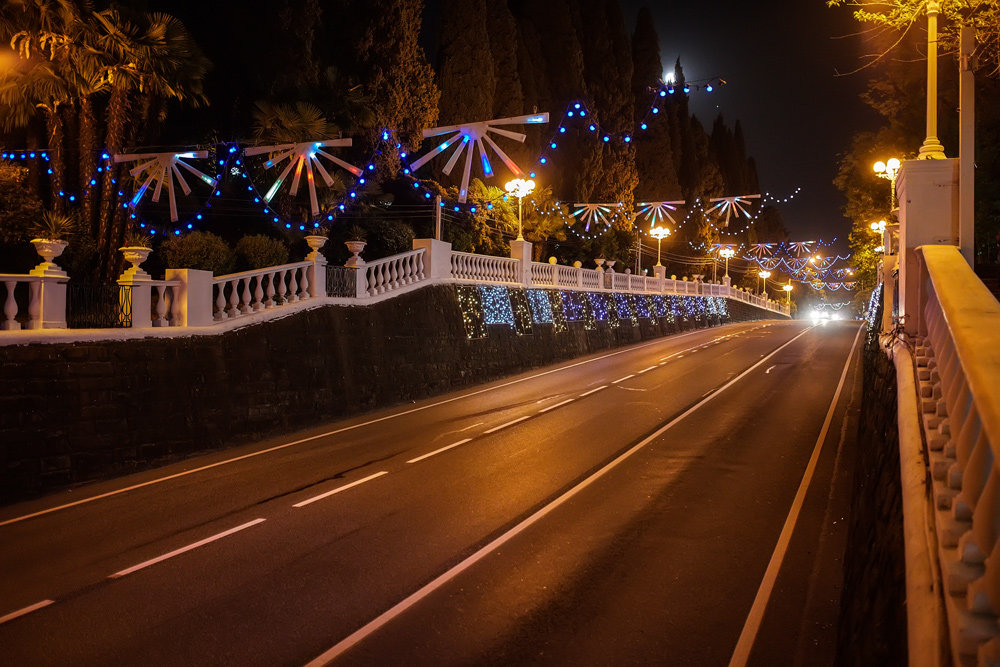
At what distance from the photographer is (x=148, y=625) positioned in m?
5.75

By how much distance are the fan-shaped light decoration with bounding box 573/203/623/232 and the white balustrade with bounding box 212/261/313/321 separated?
25.9 m

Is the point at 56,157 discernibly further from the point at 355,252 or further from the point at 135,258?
the point at 355,252

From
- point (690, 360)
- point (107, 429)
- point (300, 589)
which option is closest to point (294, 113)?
point (107, 429)

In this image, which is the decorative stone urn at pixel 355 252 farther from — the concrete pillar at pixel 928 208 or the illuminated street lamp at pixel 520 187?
the concrete pillar at pixel 928 208

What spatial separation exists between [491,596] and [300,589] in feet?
5.52

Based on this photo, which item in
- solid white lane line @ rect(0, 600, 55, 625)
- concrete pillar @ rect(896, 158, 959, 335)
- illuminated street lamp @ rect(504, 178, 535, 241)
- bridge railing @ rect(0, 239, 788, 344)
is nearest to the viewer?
solid white lane line @ rect(0, 600, 55, 625)

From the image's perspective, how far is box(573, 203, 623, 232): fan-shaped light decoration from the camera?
41844 mm

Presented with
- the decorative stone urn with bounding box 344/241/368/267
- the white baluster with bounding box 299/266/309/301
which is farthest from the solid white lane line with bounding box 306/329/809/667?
the decorative stone urn with bounding box 344/241/368/267

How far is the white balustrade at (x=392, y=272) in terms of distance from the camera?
18203 millimetres

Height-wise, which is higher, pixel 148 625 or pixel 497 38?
pixel 497 38

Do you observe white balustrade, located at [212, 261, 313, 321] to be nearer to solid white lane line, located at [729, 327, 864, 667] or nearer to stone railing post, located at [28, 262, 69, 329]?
stone railing post, located at [28, 262, 69, 329]

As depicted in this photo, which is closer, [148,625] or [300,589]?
[148,625]

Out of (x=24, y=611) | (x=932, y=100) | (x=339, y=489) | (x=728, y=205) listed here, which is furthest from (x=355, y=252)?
(x=728, y=205)

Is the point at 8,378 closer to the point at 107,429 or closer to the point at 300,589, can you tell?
the point at 107,429
